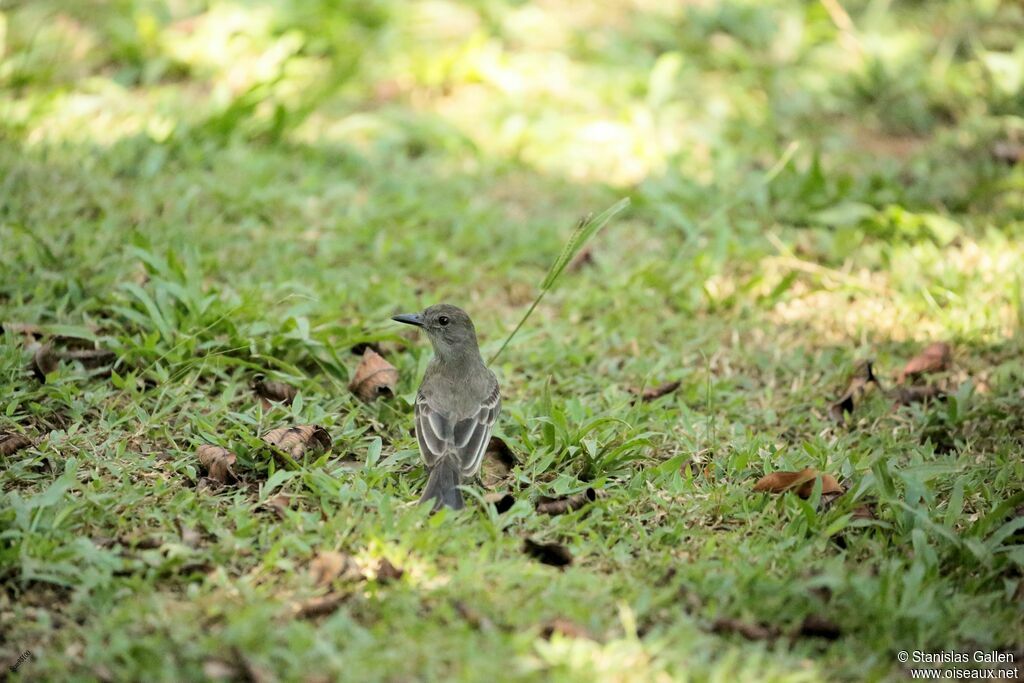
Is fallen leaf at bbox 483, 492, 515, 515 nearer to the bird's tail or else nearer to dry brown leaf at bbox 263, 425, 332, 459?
the bird's tail

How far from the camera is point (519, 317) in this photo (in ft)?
21.4

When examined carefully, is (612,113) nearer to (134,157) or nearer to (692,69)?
(692,69)

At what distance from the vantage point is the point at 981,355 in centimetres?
612

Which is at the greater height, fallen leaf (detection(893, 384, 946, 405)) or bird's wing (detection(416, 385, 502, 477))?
bird's wing (detection(416, 385, 502, 477))

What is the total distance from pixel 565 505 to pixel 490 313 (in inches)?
82.6

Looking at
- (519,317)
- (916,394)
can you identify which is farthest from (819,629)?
(519,317)

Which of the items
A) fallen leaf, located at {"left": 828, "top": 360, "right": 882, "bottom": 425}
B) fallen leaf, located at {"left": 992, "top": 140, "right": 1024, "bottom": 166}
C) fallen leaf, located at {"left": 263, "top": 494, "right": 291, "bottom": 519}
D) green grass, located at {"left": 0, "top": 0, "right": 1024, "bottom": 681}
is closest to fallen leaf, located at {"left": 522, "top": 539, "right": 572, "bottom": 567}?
green grass, located at {"left": 0, "top": 0, "right": 1024, "bottom": 681}

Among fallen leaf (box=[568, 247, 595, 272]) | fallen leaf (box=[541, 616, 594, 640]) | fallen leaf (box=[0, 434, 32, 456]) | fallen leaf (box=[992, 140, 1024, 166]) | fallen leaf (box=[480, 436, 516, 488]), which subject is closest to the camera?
fallen leaf (box=[541, 616, 594, 640])

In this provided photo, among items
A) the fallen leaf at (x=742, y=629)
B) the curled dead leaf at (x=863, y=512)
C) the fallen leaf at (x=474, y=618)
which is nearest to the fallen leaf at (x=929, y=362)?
the curled dead leaf at (x=863, y=512)

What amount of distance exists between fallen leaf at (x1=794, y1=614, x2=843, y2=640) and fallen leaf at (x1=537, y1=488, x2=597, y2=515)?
116 centimetres

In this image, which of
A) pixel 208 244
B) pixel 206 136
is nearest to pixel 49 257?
pixel 208 244

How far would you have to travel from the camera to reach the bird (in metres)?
4.68

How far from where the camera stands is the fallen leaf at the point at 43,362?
17.0 ft

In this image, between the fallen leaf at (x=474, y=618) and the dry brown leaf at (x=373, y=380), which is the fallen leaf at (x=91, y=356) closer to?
the dry brown leaf at (x=373, y=380)
